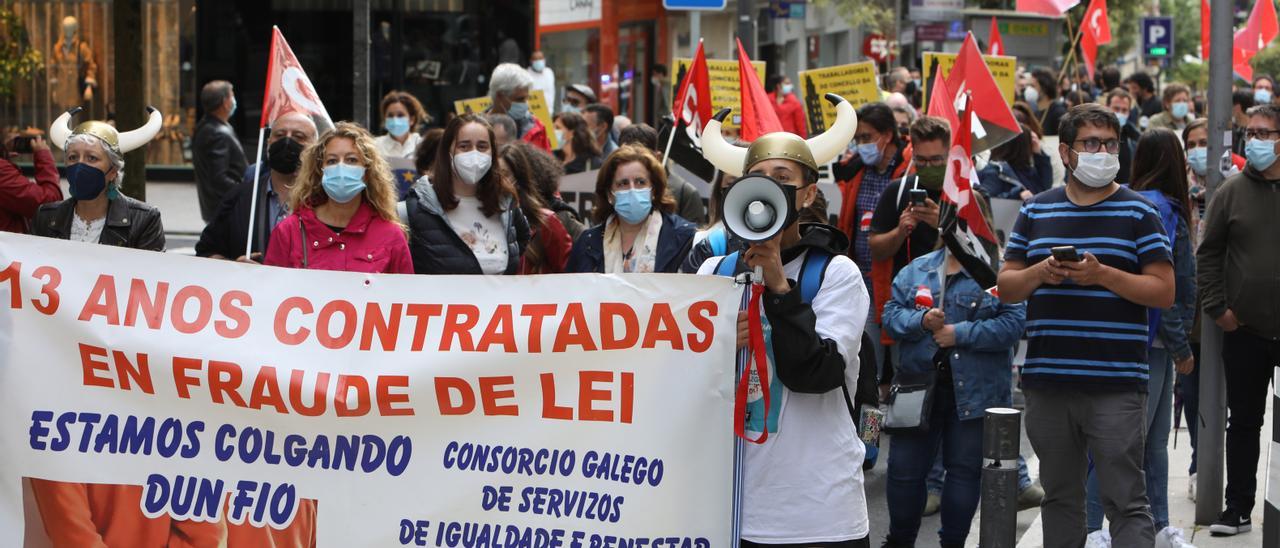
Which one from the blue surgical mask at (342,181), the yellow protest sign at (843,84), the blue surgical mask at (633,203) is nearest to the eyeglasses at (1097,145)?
the blue surgical mask at (633,203)

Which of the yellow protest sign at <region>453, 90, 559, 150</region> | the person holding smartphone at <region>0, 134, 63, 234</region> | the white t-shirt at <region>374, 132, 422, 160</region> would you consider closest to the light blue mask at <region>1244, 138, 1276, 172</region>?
the person holding smartphone at <region>0, 134, 63, 234</region>

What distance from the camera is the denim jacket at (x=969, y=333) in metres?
6.37

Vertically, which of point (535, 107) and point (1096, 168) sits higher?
point (535, 107)

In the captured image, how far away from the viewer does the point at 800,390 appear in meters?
4.19

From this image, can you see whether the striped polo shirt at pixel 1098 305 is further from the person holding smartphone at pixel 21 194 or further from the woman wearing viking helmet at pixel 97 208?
the person holding smartphone at pixel 21 194

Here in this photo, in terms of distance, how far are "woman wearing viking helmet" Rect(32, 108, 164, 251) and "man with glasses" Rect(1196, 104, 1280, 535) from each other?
4363 mm

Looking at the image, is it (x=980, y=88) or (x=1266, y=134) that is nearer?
(x=1266, y=134)

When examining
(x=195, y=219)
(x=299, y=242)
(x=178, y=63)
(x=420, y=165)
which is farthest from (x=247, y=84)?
(x=299, y=242)

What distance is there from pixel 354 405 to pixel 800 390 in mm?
1311

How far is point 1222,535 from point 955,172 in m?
2.02

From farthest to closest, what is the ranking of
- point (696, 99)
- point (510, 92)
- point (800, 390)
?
point (510, 92), point (696, 99), point (800, 390)

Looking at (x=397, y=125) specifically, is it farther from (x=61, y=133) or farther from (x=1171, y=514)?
(x=1171, y=514)

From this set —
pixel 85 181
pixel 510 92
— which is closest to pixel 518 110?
pixel 510 92

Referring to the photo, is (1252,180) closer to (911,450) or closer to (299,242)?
(911,450)
